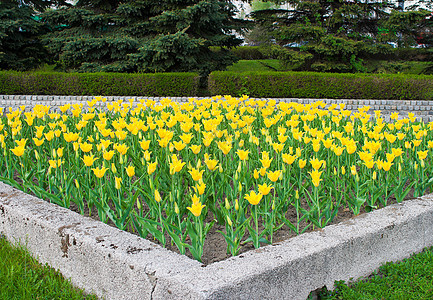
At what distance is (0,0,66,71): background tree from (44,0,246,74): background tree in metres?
1.71

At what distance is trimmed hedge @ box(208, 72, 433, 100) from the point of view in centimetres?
1187

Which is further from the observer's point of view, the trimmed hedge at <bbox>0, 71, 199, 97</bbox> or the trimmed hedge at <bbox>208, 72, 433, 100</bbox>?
the trimmed hedge at <bbox>0, 71, 199, 97</bbox>

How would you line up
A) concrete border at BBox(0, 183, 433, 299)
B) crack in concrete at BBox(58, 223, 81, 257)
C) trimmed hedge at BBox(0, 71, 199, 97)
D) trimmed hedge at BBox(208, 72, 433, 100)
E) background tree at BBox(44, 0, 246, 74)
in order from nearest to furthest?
concrete border at BBox(0, 183, 433, 299) < crack in concrete at BBox(58, 223, 81, 257) < trimmed hedge at BBox(208, 72, 433, 100) < trimmed hedge at BBox(0, 71, 199, 97) < background tree at BBox(44, 0, 246, 74)

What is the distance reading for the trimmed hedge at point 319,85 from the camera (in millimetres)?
11867

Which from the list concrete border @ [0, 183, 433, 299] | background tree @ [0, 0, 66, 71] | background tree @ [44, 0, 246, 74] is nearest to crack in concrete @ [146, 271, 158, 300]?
concrete border @ [0, 183, 433, 299]

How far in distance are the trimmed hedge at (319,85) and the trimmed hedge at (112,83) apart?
0.94 metres

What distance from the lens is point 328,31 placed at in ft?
52.2

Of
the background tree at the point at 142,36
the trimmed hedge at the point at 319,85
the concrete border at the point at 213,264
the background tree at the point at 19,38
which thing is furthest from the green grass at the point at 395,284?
the background tree at the point at 19,38

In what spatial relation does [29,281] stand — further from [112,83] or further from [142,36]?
[142,36]

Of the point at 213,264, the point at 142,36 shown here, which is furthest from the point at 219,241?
the point at 142,36

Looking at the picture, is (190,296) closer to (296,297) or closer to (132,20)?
(296,297)

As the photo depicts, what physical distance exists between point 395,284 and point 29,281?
2153 mm

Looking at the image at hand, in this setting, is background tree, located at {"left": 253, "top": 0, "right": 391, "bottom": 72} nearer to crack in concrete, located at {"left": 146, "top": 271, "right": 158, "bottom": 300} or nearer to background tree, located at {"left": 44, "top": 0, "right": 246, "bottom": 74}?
background tree, located at {"left": 44, "top": 0, "right": 246, "bottom": 74}

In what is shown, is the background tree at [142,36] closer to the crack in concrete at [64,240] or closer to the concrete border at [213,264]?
the concrete border at [213,264]
